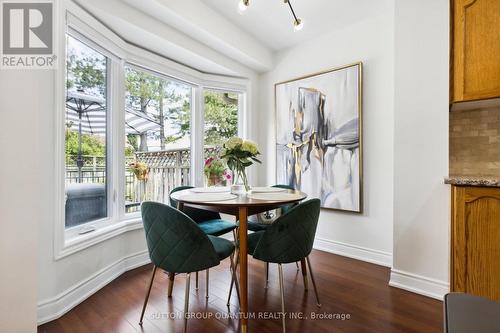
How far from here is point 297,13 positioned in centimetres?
262

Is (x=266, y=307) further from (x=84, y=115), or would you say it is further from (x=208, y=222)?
(x=84, y=115)

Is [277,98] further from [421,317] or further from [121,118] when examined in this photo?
[421,317]

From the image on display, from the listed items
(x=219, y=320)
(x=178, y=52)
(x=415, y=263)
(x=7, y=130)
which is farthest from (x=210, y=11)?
(x=415, y=263)

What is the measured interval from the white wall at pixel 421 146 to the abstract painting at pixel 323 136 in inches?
22.8

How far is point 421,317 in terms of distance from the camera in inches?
65.1

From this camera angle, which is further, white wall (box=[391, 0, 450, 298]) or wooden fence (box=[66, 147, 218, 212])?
wooden fence (box=[66, 147, 218, 212])

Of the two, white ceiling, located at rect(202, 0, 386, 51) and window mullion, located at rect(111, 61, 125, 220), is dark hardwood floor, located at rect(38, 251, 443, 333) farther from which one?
white ceiling, located at rect(202, 0, 386, 51)

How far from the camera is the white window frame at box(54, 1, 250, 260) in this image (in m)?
1.73

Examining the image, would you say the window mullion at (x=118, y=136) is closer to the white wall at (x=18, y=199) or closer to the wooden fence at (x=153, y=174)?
the wooden fence at (x=153, y=174)

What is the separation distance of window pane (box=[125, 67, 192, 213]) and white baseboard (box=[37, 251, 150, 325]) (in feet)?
1.73

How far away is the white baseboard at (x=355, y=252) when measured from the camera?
2541 mm

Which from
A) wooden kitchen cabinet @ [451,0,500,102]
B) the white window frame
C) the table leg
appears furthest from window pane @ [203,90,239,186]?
wooden kitchen cabinet @ [451,0,500,102]

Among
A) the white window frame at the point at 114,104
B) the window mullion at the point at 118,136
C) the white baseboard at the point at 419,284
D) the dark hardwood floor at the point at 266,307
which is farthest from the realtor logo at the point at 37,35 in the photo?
the white baseboard at the point at 419,284

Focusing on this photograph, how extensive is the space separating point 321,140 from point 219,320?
2.17 metres
